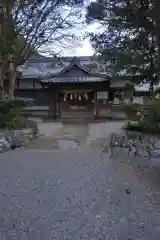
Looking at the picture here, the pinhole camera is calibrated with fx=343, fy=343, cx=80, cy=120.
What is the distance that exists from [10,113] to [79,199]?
10.0 metres

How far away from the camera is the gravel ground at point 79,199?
3.99 m

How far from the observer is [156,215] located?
4.58 m

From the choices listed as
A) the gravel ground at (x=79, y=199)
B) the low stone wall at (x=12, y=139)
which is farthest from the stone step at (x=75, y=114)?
the gravel ground at (x=79, y=199)

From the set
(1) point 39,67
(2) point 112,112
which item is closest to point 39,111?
(2) point 112,112

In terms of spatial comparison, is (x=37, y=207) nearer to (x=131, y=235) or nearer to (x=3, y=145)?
(x=131, y=235)

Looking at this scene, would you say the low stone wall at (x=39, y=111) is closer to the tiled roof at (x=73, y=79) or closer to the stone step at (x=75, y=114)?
the stone step at (x=75, y=114)

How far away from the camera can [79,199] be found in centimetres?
535

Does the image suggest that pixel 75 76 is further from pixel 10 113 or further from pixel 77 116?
pixel 10 113

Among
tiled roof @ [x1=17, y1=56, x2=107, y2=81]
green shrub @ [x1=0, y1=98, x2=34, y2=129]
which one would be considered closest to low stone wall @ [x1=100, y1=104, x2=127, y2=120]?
tiled roof @ [x1=17, y1=56, x2=107, y2=81]

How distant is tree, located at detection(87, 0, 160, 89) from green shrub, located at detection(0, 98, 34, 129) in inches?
283

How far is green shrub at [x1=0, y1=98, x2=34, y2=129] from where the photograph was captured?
567 inches

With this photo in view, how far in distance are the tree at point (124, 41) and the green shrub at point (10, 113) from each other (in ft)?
23.6

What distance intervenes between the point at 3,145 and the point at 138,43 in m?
12.3

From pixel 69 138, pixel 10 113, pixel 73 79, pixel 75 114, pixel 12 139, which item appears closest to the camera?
pixel 12 139
